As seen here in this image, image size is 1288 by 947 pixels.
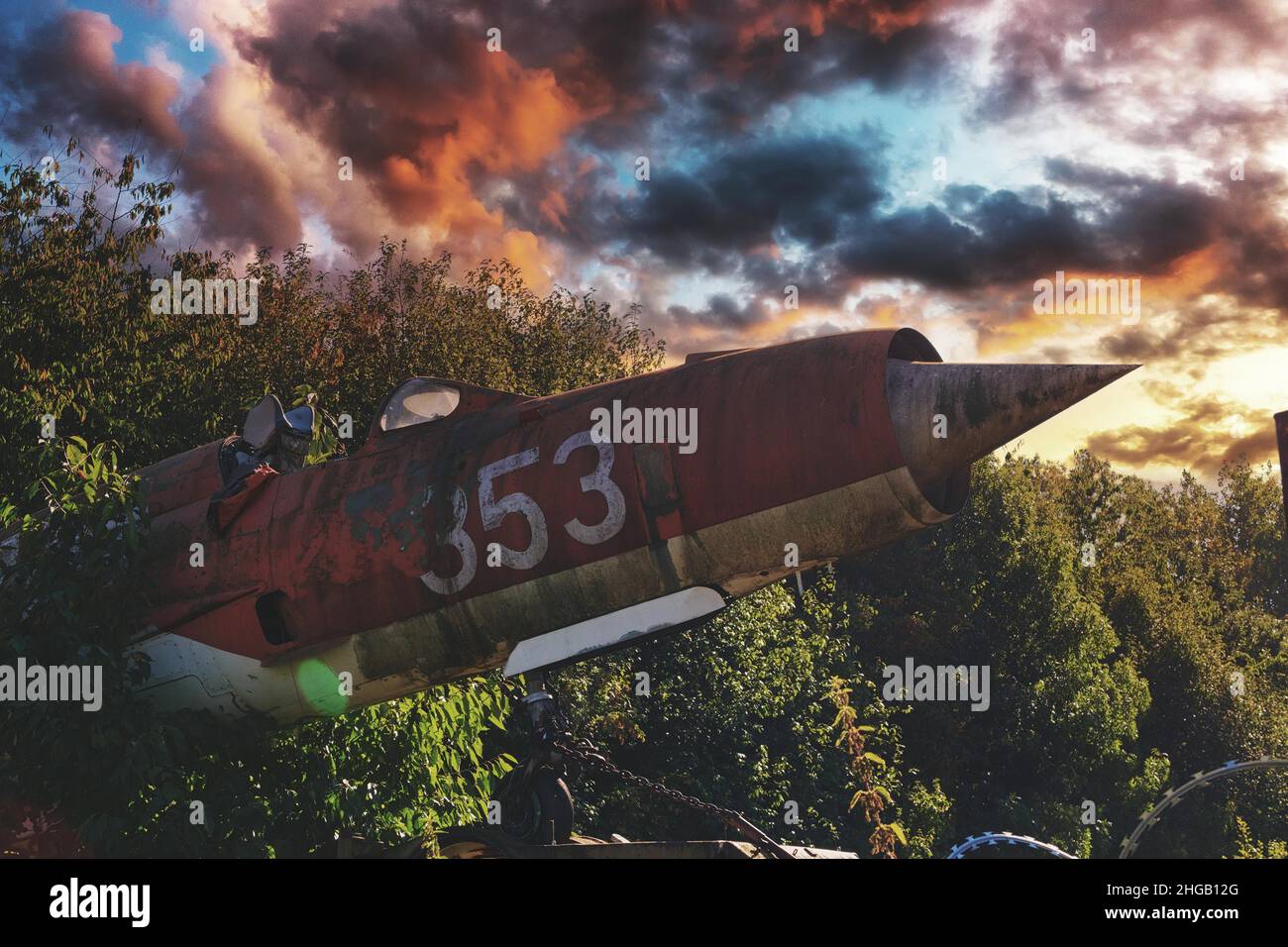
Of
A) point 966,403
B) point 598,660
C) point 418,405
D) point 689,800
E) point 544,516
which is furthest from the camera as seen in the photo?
point 598,660

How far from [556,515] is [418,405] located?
234 cm

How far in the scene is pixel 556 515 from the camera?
9625 mm

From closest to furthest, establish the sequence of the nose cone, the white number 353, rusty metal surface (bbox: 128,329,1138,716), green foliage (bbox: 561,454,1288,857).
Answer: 1. the nose cone
2. rusty metal surface (bbox: 128,329,1138,716)
3. the white number 353
4. green foliage (bbox: 561,454,1288,857)

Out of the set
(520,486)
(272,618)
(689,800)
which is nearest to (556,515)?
(520,486)

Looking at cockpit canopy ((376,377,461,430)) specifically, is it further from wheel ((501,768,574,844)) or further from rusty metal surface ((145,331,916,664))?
wheel ((501,768,574,844))

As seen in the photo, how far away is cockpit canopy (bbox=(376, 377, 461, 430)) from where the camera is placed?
1117 cm

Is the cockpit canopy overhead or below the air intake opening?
overhead

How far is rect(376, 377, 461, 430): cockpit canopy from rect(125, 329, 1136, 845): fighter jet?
0.07ft

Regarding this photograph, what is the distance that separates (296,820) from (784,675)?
19.6 metres

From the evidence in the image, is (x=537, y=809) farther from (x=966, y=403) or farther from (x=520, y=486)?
(x=966, y=403)

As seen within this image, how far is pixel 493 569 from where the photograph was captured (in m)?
9.91

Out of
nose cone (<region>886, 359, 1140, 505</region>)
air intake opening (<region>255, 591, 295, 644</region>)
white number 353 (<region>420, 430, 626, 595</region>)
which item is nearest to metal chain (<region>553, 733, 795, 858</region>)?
white number 353 (<region>420, 430, 626, 595</region>)
